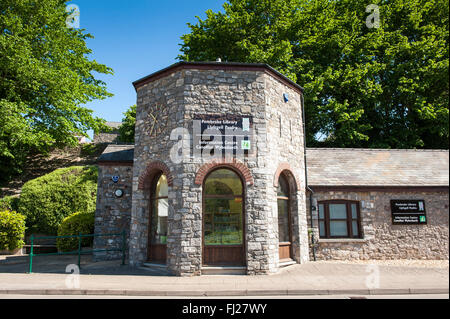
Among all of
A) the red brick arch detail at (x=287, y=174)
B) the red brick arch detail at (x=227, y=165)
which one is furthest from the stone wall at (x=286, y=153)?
the red brick arch detail at (x=227, y=165)

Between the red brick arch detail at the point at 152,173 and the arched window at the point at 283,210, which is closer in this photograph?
the red brick arch detail at the point at 152,173

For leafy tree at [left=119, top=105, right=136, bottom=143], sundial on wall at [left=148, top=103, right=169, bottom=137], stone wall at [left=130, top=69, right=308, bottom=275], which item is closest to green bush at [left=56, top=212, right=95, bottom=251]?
stone wall at [left=130, top=69, right=308, bottom=275]

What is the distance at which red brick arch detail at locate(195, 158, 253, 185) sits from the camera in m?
8.65

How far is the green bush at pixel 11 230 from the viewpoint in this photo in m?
12.4

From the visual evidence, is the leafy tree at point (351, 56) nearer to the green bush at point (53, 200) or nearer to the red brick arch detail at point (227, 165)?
the red brick arch detail at point (227, 165)

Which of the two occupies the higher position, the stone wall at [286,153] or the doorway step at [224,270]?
the stone wall at [286,153]

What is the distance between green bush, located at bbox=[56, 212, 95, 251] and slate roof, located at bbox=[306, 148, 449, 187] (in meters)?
9.18

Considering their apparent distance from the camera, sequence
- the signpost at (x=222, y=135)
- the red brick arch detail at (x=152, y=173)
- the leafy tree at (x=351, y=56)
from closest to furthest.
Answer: the signpost at (x=222, y=135), the red brick arch detail at (x=152, y=173), the leafy tree at (x=351, y=56)

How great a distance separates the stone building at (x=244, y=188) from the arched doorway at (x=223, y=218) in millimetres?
30

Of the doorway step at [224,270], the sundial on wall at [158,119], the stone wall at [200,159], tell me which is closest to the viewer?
the doorway step at [224,270]

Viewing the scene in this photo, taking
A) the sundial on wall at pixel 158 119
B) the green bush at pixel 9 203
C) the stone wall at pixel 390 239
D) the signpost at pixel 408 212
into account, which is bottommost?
the stone wall at pixel 390 239

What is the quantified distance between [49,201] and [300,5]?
17.8 metres

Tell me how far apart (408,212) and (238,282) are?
24.1 feet

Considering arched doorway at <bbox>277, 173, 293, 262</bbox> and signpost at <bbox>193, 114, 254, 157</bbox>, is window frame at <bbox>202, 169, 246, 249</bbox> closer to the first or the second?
signpost at <bbox>193, 114, 254, 157</bbox>
